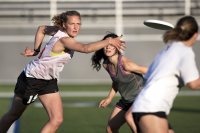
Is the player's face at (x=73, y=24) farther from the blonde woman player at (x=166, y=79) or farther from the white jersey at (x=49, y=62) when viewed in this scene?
the blonde woman player at (x=166, y=79)

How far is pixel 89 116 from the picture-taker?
11.7 m

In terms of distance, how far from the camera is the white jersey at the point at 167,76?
548 cm

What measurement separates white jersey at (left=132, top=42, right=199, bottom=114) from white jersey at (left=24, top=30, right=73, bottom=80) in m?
2.34

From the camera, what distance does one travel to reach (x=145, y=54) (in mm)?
18906

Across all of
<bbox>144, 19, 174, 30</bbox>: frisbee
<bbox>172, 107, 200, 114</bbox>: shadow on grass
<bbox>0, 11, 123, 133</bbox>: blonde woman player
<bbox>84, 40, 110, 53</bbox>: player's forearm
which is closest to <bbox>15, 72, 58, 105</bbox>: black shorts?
<bbox>0, 11, 123, 133</bbox>: blonde woman player

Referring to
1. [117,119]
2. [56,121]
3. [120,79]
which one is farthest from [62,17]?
[117,119]

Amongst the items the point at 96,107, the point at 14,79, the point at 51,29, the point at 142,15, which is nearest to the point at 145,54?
the point at 142,15

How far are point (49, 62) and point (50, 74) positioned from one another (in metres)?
0.15

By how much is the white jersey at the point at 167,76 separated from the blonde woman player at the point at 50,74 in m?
2.07

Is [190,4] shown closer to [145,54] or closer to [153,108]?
[145,54]

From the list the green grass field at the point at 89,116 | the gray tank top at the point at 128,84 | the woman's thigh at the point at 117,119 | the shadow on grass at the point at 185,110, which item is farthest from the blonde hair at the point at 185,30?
the shadow on grass at the point at 185,110

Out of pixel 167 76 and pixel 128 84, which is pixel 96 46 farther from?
pixel 167 76

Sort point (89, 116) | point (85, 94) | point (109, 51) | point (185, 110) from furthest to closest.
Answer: point (85, 94)
point (185, 110)
point (89, 116)
point (109, 51)

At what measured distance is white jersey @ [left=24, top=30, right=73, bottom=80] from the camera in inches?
305
